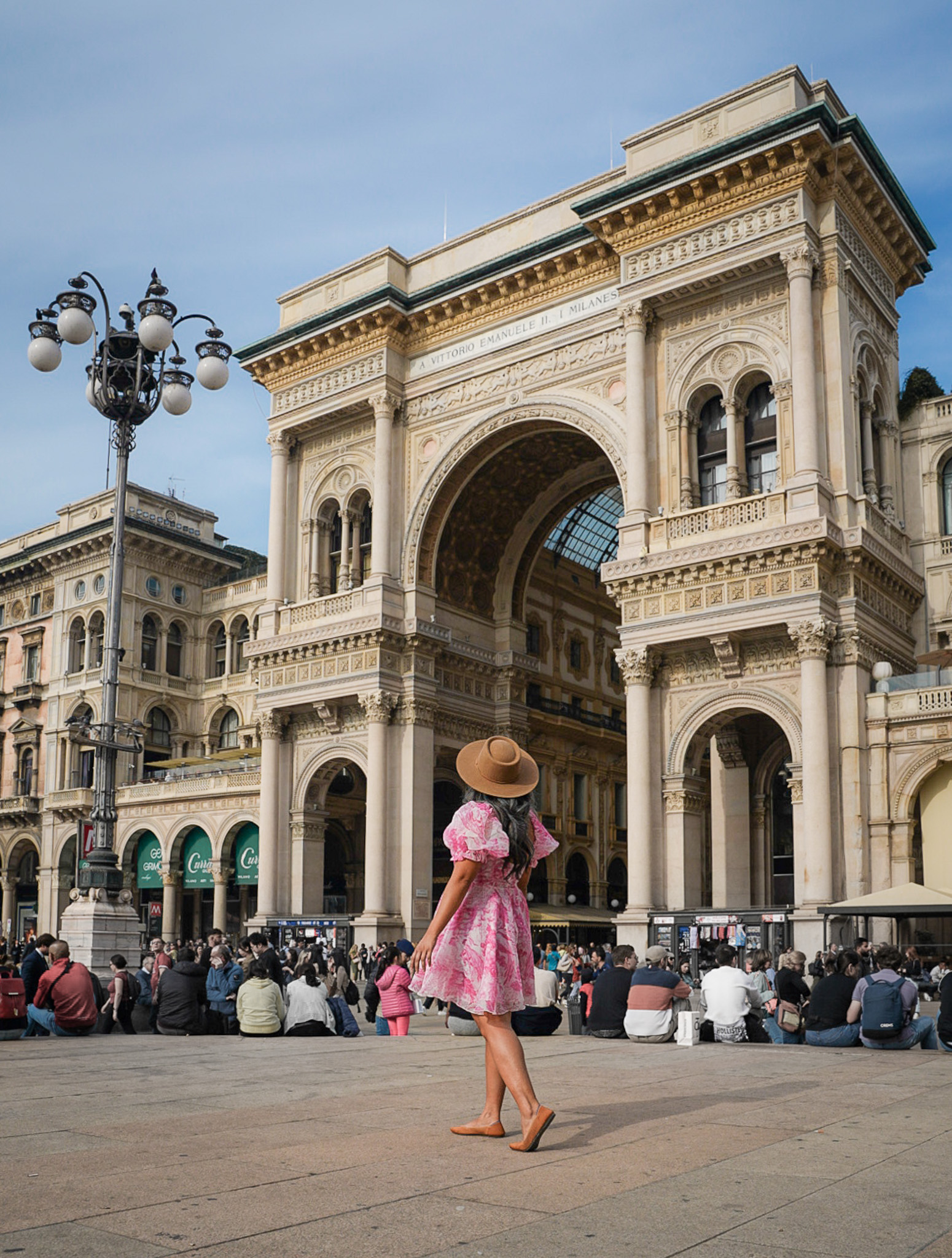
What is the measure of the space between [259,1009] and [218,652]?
4533 centimetres

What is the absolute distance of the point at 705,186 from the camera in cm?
3103

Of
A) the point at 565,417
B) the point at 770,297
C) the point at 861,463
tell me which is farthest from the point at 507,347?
the point at 861,463

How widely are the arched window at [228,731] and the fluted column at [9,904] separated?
11220 mm

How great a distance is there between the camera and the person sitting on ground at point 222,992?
14953 mm

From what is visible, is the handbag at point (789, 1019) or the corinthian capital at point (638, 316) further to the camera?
the corinthian capital at point (638, 316)

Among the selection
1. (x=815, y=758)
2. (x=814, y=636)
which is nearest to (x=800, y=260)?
(x=814, y=636)

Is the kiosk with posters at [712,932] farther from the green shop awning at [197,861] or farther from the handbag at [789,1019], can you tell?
the green shop awning at [197,861]

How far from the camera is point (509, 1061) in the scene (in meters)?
6.09

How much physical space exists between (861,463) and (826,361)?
104 inches

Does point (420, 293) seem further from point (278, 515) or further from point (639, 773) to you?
point (639, 773)

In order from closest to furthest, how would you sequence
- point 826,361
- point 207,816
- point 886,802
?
point 886,802, point 826,361, point 207,816

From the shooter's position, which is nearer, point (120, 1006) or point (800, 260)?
point (120, 1006)

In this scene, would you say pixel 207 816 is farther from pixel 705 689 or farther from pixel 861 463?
pixel 861 463

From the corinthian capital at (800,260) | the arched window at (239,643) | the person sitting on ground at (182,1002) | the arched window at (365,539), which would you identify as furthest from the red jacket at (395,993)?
the arched window at (239,643)
